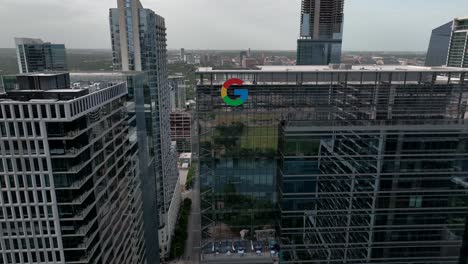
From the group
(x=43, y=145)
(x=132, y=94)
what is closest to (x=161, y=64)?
(x=132, y=94)

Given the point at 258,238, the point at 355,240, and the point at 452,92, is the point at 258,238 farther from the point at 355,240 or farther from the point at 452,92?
the point at 452,92

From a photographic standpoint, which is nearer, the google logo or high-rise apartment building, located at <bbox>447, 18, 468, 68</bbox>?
the google logo

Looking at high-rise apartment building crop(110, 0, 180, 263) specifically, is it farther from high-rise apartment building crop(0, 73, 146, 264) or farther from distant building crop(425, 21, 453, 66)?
distant building crop(425, 21, 453, 66)

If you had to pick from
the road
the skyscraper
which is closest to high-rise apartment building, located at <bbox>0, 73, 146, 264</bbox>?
the road

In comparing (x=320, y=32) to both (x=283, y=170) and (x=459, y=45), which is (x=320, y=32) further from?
(x=283, y=170)

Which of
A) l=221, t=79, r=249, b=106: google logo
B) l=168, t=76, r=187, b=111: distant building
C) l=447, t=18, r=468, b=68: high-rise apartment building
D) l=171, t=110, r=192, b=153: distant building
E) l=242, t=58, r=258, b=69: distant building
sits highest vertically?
l=447, t=18, r=468, b=68: high-rise apartment building

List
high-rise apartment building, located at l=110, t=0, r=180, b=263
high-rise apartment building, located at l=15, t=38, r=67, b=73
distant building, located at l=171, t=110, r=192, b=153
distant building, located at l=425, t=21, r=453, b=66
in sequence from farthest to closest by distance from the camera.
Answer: distant building, located at l=171, t=110, r=192, b=153
distant building, located at l=425, t=21, r=453, b=66
high-rise apartment building, located at l=15, t=38, r=67, b=73
high-rise apartment building, located at l=110, t=0, r=180, b=263

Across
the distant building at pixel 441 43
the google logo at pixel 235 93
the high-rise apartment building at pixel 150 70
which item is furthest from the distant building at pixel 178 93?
the google logo at pixel 235 93
